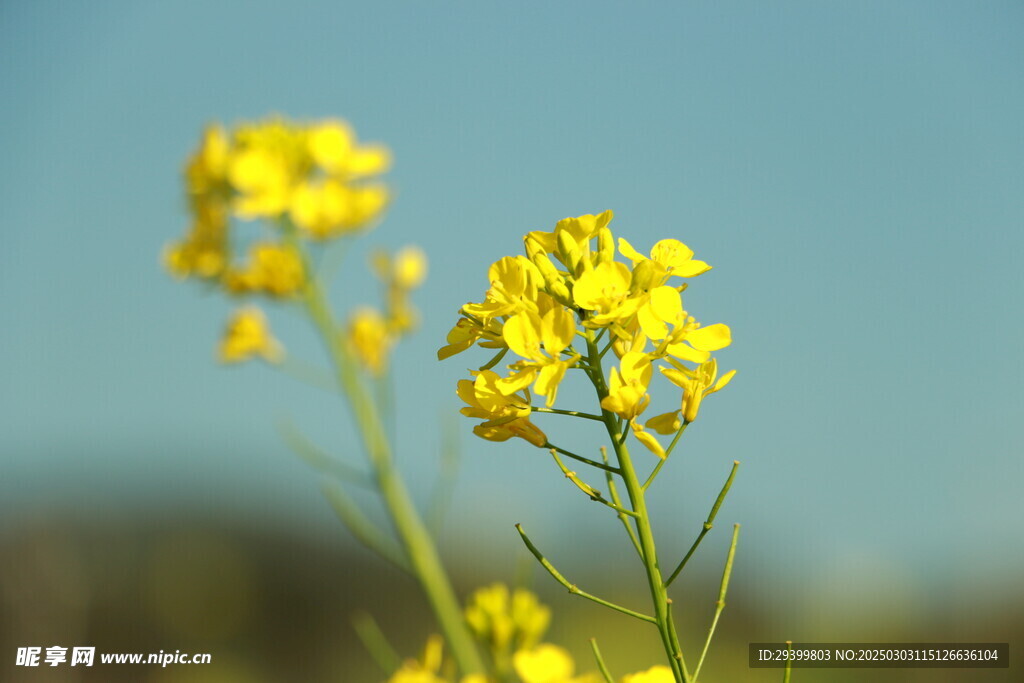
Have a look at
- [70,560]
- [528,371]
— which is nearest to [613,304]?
[528,371]

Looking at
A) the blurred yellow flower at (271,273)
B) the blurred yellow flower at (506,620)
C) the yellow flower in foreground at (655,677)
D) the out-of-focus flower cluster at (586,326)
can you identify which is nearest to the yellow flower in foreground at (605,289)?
the out-of-focus flower cluster at (586,326)

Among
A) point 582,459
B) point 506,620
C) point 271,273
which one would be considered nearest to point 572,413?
point 582,459

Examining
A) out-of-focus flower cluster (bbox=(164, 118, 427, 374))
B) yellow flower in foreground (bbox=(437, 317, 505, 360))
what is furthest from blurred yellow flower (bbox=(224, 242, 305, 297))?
yellow flower in foreground (bbox=(437, 317, 505, 360))

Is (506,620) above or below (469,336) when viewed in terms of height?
below

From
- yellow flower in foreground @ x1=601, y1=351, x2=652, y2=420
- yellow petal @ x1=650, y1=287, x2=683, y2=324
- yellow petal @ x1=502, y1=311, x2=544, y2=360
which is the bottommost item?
yellow flower in foreground @ x1=601, y1=351, x2=652, y2=420

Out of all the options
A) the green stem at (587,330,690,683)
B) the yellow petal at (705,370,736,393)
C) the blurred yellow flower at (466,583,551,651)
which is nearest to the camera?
the green stem at (587,330,690,683)

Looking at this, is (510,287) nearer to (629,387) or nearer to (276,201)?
(629,387)

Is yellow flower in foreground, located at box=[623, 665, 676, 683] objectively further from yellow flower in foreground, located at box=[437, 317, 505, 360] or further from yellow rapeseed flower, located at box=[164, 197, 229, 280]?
yellow rapeseed flower, located at box=[164, 197, 229, 280]

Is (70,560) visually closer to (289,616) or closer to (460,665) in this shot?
(289,616)
